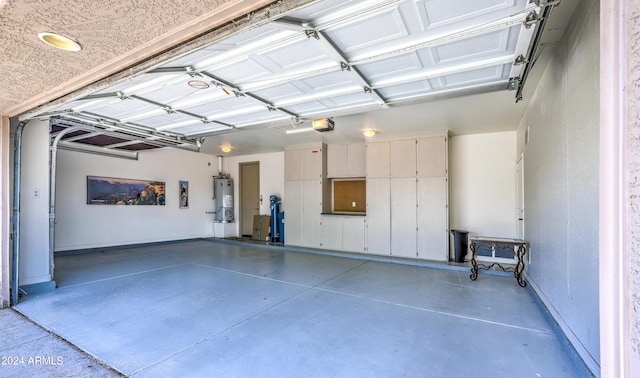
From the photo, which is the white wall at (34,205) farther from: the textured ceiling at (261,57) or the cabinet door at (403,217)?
the cabinet door at (403,217)

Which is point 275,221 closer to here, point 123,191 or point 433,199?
point 123,191

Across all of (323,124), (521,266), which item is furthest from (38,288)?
(521,266)

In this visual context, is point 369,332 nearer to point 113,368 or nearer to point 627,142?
point 113,368

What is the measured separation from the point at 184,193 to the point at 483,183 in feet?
27.8

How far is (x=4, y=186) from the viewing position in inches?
145

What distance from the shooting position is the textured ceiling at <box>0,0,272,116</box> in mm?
1491

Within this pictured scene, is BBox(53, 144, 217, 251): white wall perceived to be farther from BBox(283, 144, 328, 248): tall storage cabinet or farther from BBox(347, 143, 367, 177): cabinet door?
BBox(347, 143, 367, 177): cabinet door

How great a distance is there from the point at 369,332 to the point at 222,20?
2.97 meters

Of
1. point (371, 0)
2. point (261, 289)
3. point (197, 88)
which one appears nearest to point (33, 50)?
point (197, 88)

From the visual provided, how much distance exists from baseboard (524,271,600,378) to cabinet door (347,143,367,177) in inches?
182

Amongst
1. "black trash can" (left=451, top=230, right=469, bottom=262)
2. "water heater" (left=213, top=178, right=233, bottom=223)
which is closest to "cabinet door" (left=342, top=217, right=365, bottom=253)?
"black trash can" (left=451, top=230, right=469, bottom=262)

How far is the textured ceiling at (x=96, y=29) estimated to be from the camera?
1491 millimetres

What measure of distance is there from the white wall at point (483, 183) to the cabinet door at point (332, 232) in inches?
107

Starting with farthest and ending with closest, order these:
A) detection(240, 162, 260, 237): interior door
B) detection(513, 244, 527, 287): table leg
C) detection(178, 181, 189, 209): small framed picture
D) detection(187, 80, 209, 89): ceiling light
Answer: detection(240, 162, 260, 237): interior door → detection(178, 181, 189, 209): small framed picture → detection(513, 244, 527, 287): table leg → detection(187, 80, 209, 89): ceiling light
